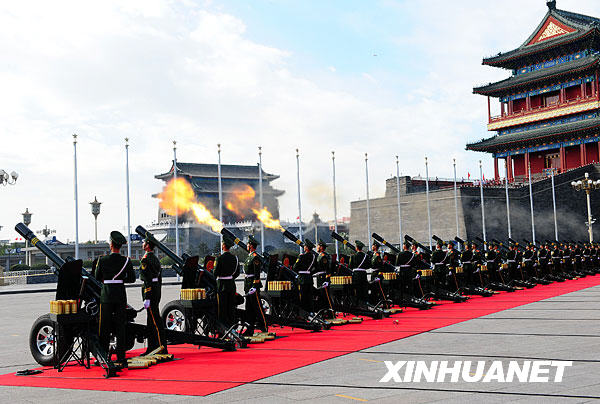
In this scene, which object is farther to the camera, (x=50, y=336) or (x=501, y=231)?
(x=501, y=231)

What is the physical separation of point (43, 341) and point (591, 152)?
5216cm

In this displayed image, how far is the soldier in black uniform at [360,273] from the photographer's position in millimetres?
14142

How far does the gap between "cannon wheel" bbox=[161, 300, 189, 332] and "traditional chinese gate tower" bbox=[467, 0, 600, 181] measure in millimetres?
46801

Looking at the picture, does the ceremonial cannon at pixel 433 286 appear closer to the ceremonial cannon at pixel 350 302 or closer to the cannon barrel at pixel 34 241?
the ceremonial cannon at pixel 350 302

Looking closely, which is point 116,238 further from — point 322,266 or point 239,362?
point 322,266

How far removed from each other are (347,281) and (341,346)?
4.01 metres

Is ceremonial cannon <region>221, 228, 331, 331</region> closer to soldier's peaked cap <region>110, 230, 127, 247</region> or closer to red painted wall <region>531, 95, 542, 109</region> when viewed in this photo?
soldier's peaked cap <region>110, 230, 127, 247</region>

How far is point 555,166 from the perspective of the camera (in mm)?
54750

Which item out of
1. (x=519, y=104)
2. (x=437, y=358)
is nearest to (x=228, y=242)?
(x=437, y=358)

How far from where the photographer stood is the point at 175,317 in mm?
10945

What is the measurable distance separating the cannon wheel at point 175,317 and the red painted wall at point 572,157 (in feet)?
162

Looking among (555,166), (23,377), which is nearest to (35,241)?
(23,377)

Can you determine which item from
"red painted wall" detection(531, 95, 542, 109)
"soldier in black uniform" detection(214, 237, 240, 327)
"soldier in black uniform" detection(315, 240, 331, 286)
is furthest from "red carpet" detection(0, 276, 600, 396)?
"red painted wall" detection(531, 95, 542, 109)

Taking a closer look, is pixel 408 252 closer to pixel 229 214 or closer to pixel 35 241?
pixel 35 241
